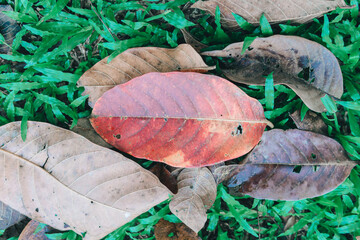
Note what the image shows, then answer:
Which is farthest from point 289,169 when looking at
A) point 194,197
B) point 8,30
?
point 8,30

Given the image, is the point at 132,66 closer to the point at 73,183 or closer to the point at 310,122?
the point at 73,183

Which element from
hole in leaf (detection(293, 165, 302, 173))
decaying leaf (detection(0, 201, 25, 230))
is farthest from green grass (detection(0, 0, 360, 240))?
decaying leaf (detection(0, 201, 25, 230))

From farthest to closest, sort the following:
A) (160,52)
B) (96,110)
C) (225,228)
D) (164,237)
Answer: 1. (225,228)
2. (164,237)
3. (160,52)
4. (96,110)

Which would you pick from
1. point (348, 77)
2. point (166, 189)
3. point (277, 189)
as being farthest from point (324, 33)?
point (166, 189)

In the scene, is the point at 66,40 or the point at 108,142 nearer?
the point at 108,142

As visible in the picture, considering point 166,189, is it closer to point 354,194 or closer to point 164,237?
point 164,237

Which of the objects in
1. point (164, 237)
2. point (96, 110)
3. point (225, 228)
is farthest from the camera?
point (225, 228)

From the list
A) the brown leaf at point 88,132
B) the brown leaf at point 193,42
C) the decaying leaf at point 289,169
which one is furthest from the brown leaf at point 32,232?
A: the brown leaf at point 193,42
